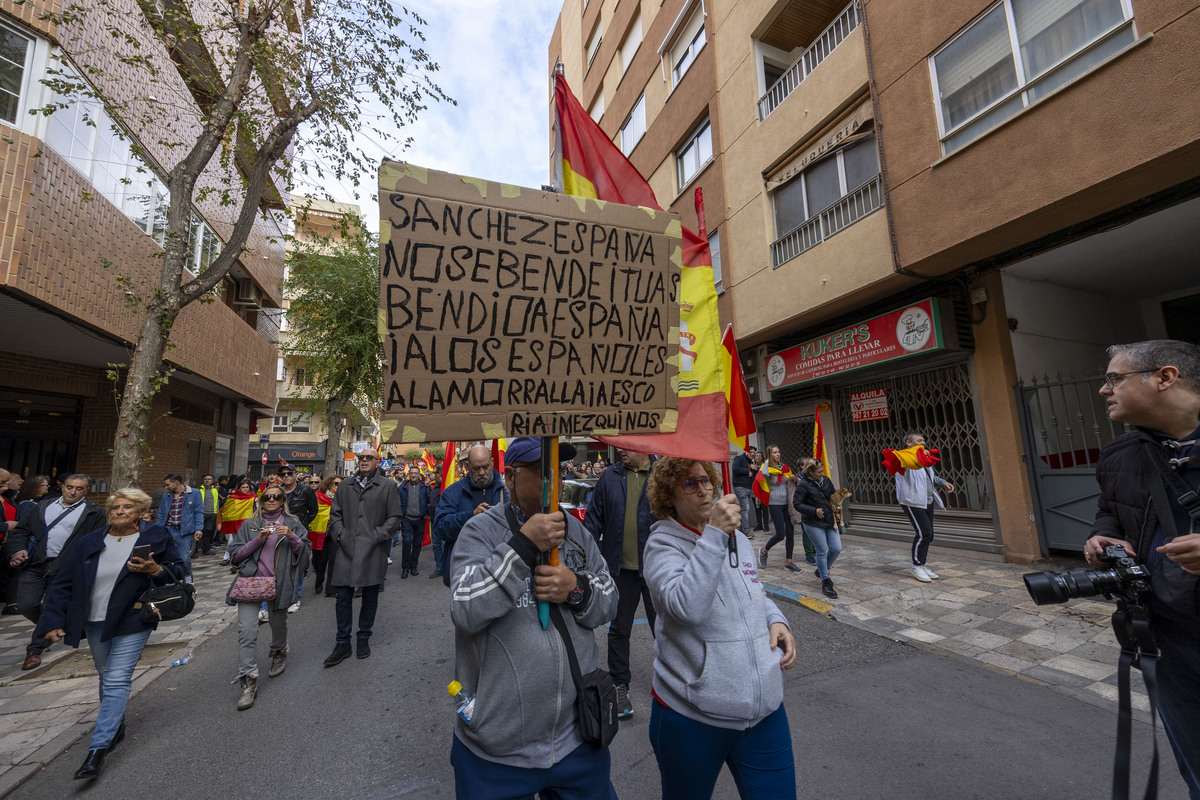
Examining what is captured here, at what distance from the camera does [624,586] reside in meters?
4.07

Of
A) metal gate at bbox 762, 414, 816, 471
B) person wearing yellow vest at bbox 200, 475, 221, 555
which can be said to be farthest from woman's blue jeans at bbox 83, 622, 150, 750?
metal gate at bbox 762, 414, 816, 471

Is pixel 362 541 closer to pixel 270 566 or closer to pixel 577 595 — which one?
pixel 270 566

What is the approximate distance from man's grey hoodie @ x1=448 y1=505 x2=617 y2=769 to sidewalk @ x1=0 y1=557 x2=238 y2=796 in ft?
12.4

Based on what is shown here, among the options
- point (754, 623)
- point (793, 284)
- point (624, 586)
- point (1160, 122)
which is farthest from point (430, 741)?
point (793, 284)

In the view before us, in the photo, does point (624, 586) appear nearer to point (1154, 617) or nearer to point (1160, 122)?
point (1154, 617)

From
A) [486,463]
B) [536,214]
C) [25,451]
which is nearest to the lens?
[536,214]

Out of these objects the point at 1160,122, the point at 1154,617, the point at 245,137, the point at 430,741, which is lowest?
the point at 430,741

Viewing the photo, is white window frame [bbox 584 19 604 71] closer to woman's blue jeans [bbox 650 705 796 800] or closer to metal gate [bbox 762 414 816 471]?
metal gate [bbox 762 414 816 471]

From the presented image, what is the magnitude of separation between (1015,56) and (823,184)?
3615 mm

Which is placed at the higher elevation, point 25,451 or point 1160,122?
point 1160,122

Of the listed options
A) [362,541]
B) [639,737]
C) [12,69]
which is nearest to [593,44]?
[12,69]

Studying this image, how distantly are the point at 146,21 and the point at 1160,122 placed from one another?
37.9 ft

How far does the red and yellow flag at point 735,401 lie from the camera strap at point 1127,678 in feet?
5.53

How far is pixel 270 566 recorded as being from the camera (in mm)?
4816
